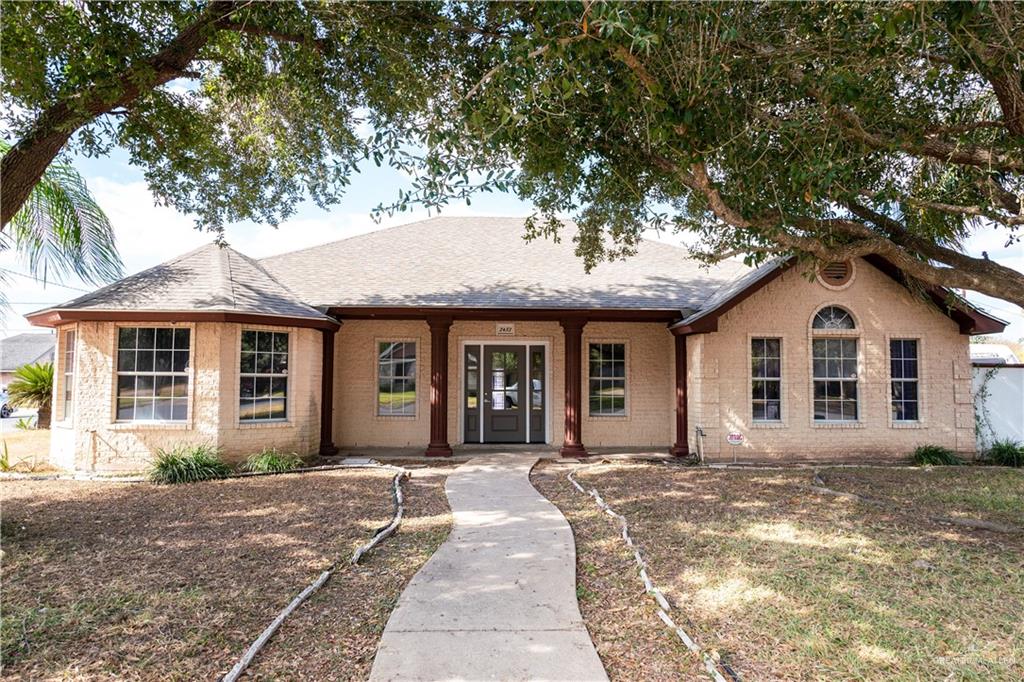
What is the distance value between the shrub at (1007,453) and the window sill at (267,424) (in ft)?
46.5

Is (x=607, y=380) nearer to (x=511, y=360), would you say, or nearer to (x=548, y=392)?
(x=548, y=392)

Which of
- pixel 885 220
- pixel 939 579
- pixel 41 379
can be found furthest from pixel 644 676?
pixel 41 379

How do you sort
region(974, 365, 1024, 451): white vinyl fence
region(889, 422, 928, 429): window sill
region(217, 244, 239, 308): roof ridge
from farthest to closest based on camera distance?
1. region(974, 365, 1024, 451): white vinyl fence
2. region(889, 422, 928, 429): window sill
3. region(217, 244, 239, 308): roof ridge

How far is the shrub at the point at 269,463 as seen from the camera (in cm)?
1038

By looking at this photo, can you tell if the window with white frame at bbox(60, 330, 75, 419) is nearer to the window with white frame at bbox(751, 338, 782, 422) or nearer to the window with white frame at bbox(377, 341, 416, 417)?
the window with white frame at bbox(377, 341, 416, 417)

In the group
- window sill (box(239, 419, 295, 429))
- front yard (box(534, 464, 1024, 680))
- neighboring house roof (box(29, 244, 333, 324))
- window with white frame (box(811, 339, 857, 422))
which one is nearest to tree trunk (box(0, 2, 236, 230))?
neighboring house roof (box(29, 244, 333, 324))

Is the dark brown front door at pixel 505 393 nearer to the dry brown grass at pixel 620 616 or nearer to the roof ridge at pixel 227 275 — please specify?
the roof ridge at pixel 227 275

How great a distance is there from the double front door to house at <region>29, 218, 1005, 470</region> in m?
0.04

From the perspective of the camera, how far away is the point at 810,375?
11.5 metres

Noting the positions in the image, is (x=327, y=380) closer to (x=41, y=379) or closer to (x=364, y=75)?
(x=364, y=75)

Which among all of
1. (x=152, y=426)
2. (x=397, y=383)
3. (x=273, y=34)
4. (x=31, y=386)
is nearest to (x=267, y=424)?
(x=152, y=426)

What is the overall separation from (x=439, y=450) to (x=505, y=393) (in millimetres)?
2238

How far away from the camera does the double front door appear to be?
13.4m

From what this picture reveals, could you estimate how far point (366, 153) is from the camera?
786cm
